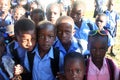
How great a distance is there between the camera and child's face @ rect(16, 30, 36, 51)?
2.84m

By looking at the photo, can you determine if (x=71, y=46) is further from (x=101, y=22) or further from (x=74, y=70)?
(x=101, y=22)

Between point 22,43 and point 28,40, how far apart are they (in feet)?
0.24

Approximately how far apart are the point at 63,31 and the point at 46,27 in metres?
0.25

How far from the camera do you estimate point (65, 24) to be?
304 centimetres

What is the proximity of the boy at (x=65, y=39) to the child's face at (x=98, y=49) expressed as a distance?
0.29 m

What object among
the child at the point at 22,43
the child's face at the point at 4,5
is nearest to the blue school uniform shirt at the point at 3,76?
the child at the point at 22,43

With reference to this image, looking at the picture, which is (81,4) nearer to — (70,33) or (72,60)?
(70,33)

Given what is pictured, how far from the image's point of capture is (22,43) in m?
2.87

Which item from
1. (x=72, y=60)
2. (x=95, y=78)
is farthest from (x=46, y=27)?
(x=95, y=78)

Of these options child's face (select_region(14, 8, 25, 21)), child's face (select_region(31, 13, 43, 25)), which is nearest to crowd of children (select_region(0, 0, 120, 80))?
child's face (select_region(31, 13, 43, 25))

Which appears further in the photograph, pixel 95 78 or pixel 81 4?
pixel 81 4

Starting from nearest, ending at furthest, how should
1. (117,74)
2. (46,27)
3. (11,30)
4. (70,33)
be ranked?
(117,74)
(46,27)
(70,33)
(11,30)

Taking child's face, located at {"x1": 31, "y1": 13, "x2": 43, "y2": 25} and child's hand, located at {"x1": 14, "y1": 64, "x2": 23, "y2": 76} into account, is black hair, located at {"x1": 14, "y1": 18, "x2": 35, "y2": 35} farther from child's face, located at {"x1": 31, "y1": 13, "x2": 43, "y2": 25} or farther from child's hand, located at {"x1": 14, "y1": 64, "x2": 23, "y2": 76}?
child's face, located at {"x1": 31, "y1": 13, "x2": 43, "y2": 25}

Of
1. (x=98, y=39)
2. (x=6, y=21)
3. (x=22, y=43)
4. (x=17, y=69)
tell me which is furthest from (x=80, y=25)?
(x=6, y=21)
